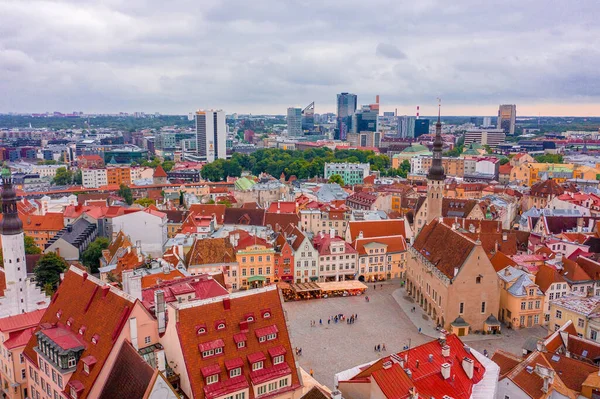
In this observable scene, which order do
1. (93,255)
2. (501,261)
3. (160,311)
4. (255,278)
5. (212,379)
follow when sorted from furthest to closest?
(93,255) < (255,278) < (501,261) < (160,311) < (212,379)

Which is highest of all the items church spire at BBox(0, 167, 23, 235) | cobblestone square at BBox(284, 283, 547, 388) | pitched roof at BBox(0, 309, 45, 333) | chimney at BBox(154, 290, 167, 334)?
church spire at BBox(0, 167, 23, 235)

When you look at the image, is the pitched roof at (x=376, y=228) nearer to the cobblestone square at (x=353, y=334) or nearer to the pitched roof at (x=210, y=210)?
the cobblestone square at (x=353, y=334)

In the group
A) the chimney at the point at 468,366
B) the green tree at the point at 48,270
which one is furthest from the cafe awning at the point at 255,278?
the chimney at the point at 468,366

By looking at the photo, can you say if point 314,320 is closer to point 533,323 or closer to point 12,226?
point 533,323

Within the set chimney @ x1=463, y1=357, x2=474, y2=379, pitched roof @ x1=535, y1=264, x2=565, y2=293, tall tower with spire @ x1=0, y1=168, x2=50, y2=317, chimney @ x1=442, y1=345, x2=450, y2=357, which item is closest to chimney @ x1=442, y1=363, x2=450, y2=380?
chimney @ x1=442, y1=345, x2=450, y2=357

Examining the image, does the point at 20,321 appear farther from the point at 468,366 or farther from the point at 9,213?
the point at 468,366

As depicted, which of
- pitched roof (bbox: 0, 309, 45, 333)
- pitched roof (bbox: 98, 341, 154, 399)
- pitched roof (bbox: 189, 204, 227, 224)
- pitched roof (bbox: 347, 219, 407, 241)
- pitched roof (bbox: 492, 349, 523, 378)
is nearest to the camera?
pitched roof (bbox: 98, 341, 154, 399)

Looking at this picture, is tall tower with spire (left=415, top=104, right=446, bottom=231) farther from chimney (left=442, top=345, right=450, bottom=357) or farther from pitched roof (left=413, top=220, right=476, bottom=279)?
chimney (left=442, top=345, right=450, bottom=357)

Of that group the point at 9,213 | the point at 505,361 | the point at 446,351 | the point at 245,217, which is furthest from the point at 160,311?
the point at 245,217
